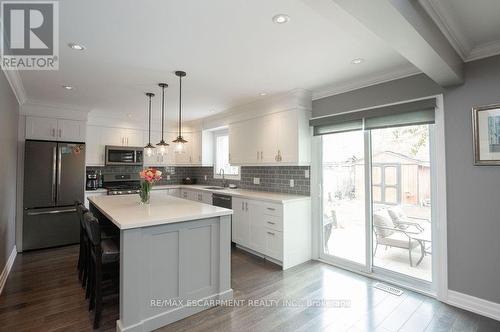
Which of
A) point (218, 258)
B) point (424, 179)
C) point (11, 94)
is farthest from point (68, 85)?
point (424, 179)

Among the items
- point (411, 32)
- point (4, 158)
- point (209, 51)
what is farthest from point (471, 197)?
point (4, 158)

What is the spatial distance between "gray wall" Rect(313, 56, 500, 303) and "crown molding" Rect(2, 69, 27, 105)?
15.1ft

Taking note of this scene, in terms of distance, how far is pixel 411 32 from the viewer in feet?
5.30

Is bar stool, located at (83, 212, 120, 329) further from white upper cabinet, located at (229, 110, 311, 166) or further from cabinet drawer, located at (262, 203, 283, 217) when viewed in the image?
white upper cabinet, located at (229, 110, 311, 166)

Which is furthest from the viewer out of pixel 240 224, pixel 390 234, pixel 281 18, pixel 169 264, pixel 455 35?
pixel 240 224

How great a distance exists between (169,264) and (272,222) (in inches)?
65.2

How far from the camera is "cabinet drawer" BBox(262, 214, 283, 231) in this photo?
3449 mm

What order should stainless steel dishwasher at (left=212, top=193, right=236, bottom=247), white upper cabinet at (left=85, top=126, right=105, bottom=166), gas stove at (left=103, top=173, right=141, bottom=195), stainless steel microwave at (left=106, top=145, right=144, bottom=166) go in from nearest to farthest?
stainless steel dishwasher at (left=212, top=193, right=236, bottom=247) → white upper cabinet at (left=85, top=126, right=105, bottom=166) → stainless steel microwave at (left=106, top=145, right=144, bottom=166) → gas stove at (left=103, top=173, right=141, bottom=195)

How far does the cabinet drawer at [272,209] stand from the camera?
346 centimetres

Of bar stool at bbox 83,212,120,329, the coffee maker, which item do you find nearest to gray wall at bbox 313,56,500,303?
bar stool at bbox 83,212,120,329

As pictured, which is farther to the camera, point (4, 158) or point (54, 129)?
point (54, 129)

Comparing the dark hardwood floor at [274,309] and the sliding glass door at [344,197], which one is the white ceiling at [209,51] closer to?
the sliding glass door at [344,197]

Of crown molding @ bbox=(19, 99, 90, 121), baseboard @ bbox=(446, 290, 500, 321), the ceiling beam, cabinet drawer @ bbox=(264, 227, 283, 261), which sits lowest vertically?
baseboard @ bbox=(446, 290, 500, 321)

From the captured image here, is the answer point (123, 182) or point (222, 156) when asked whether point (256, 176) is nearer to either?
point (222, 156)
